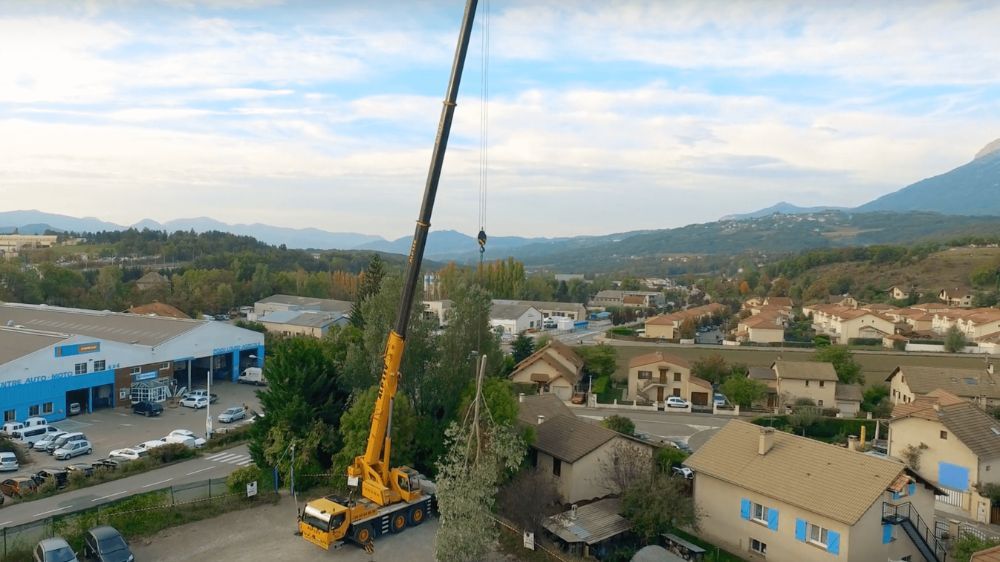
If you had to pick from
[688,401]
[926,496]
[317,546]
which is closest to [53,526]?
[317,546]

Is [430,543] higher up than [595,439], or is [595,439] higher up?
[595,439]

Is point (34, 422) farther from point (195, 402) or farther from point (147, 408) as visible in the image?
point (195, 402)

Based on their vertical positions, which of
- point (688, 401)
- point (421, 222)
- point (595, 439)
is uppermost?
point (421, 222)

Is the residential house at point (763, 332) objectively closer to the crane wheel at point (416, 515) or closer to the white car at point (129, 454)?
the crane wheel at point (416, 515)

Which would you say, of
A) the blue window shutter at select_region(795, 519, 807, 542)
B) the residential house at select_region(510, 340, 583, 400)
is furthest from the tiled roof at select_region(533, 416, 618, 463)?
the residential house at select_region(510, 340, 583, 400)

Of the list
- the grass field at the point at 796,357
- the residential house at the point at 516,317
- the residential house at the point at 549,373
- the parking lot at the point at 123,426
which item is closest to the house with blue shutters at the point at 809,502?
the residential house at the point at 549,373

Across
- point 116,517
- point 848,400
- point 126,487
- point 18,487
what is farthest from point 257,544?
point 848,400

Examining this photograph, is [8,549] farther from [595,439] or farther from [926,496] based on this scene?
[926,496]
